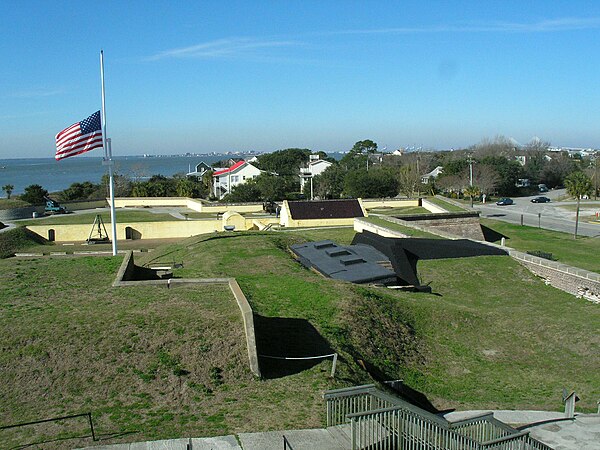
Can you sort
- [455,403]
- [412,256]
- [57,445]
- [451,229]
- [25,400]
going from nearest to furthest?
[57,445], [25,400], [455,403], [412,256], [451,229]

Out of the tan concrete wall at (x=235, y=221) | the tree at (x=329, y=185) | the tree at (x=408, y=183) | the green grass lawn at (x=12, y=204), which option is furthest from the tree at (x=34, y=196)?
the tree at (x=408, y=183)

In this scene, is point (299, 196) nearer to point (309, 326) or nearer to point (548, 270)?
point (548, 270)

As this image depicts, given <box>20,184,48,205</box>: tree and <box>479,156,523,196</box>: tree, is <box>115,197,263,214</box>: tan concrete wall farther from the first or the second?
<box>479,156,523,196</box>: tree

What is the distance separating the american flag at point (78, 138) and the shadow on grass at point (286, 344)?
12.9 m

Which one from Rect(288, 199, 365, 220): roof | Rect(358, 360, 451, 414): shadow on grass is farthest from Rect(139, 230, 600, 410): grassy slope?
Rect(288, 199, 365, 220): roof

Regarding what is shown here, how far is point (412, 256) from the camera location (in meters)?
28.0

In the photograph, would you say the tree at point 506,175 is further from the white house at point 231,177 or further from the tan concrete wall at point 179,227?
the tan concrete wall at point 179,227

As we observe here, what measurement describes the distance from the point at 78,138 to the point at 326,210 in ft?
78.5

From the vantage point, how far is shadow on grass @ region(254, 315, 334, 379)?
1334cm

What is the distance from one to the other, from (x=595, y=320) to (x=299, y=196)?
58.8 meters

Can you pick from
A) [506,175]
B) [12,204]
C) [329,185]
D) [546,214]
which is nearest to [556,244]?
[546,214]

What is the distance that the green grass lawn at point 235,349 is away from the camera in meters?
11.4

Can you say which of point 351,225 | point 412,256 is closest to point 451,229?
point 351,225

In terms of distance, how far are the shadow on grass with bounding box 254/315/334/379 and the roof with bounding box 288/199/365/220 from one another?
29.0 meters
